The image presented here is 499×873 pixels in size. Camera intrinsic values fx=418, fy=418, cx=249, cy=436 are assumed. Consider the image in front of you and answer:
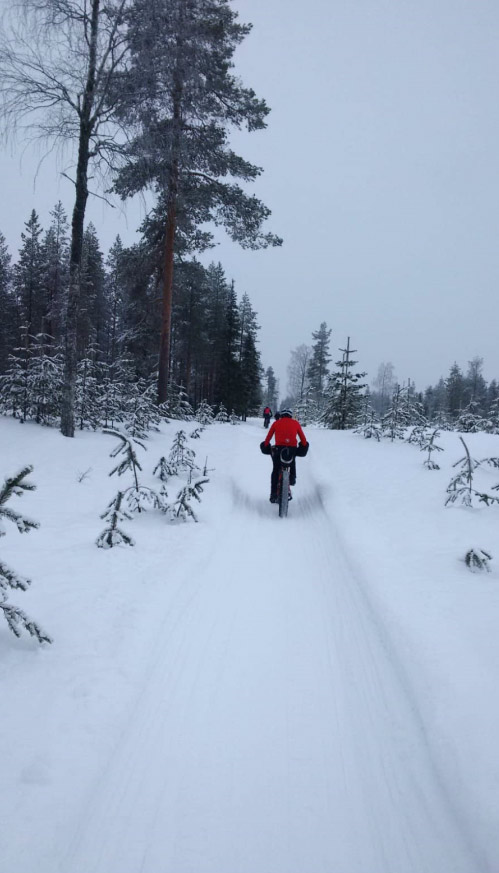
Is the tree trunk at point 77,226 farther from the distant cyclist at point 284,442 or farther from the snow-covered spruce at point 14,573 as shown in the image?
the snow-covered spruce at point 14,573

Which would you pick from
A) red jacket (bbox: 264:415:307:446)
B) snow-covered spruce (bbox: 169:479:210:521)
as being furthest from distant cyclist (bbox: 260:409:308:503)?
snow-covered spruce (bbox: 169:479:210:521)

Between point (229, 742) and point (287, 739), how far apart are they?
1.25ft

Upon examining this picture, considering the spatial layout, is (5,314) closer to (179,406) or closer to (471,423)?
(179,406)

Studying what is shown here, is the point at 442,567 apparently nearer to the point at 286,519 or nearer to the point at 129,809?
the point at 286,519

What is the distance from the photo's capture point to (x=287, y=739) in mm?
2719

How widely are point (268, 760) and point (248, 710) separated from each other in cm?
41

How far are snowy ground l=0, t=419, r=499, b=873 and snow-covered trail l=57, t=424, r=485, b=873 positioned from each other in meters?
0.01

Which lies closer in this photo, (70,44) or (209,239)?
(70,44)

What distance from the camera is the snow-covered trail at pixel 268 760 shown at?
2.01m

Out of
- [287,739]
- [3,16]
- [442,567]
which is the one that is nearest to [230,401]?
[3,16]

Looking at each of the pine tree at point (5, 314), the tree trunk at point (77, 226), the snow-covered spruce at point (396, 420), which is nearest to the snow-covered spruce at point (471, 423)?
the snow-covered spruce at point (396, 420)

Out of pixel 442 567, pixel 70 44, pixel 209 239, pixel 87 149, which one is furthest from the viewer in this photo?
pixel 209 239

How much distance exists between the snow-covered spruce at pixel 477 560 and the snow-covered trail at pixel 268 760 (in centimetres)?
159

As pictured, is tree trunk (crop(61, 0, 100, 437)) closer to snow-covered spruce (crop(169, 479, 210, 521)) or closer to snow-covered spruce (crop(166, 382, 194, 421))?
snow-covered spruce (crop(169, 479, 210, 521))
